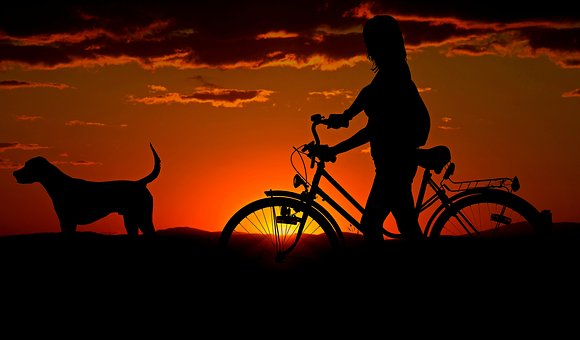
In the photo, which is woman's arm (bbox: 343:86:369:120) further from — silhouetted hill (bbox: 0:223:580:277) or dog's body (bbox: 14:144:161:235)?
dog's body (bbox: 14:144:161:235)

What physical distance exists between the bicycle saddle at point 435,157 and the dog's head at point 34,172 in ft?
24.7

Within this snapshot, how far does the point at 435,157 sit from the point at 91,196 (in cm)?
708

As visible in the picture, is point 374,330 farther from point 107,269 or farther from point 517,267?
point 107,269

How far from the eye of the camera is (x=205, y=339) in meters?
5.58

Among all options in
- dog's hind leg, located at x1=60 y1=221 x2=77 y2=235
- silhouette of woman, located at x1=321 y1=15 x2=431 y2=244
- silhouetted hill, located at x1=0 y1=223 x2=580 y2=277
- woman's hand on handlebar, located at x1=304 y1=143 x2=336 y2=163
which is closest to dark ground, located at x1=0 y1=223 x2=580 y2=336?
silhouetted hill, located at x1=0 y1=223 x2=580 y2=277

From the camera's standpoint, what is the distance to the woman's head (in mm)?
6258

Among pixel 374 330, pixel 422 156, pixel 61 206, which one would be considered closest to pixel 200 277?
pixel 374 330

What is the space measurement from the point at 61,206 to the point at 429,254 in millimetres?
A: 7167

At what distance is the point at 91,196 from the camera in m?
11.5

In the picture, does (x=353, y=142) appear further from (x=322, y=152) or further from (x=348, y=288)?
(x=348, y=288)

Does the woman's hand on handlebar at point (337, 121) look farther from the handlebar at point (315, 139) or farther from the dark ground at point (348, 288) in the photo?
the dark ground at point (348, 288)

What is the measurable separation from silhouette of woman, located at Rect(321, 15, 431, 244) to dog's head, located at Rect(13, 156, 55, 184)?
6758mm

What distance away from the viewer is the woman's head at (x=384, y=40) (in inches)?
246

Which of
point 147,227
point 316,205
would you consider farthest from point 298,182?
point 147,227
